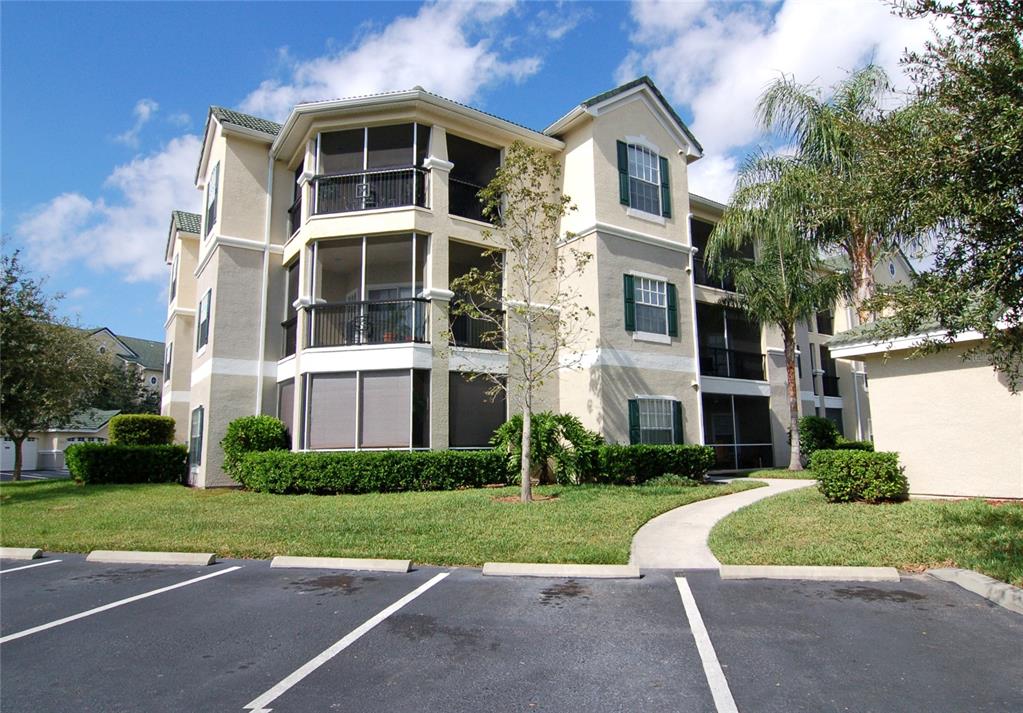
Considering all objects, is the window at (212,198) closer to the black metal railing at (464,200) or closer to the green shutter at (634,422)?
the black metal railing at (464,200)

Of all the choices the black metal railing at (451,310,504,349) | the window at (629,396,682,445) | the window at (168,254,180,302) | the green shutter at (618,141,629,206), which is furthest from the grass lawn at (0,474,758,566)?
the window at (168,254,180,302)

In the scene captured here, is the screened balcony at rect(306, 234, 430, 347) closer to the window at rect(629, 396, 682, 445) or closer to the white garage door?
the window at rect(629, 396, 682, 445)

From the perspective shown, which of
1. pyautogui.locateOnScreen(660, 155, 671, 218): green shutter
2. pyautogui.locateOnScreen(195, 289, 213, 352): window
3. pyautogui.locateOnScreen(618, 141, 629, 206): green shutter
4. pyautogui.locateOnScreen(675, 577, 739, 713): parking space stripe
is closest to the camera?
pyautogui.locateOnScreen(675, 577, 739, 713): parking space stripe

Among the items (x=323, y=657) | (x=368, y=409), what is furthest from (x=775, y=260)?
(x=323, y=657)

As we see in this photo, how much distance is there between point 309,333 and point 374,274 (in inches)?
127

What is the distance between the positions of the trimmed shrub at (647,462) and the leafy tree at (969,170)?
1033 centimetres

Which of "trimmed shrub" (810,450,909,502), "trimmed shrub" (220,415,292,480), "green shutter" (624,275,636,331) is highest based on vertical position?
"green shutter" (624,275,636,331)

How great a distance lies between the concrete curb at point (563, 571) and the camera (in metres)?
7.86

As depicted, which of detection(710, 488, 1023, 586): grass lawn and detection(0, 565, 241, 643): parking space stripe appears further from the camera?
detection(710, 488, 1023, 586): grass lawn

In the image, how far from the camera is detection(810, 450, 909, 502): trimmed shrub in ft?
39.0

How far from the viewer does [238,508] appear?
44.1 ft

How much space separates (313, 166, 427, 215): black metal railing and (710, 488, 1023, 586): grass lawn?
11.9 metres

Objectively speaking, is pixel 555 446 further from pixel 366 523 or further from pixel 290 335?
pixel 290 335

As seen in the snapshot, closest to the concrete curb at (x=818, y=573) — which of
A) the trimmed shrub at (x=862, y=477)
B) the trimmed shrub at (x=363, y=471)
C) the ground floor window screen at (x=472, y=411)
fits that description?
the trimmed shrub at (x=862, y=477)
